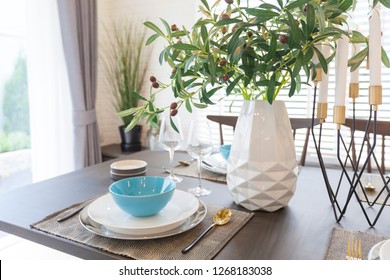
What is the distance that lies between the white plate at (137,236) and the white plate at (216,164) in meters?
0.42

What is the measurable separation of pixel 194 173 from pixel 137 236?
24.0 inches

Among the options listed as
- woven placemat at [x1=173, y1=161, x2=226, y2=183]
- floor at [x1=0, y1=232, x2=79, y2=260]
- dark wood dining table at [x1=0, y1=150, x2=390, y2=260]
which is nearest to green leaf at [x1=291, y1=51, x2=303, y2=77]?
dark wood dining table at [x1=0, y1=150, x2=390, y2=260]

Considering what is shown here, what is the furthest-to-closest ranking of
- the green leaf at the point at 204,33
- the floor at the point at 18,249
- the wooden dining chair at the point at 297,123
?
the floor at the point at 18,249
the wooden dining chair at the point at 297,123
the green leaf at the point at 204,33

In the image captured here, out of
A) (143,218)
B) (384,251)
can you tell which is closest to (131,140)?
(143,218)

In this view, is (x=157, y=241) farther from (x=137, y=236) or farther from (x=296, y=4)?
(x=296, y=4)

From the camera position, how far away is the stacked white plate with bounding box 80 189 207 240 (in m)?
0.75

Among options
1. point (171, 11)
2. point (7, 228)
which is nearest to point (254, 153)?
point (7, 228)

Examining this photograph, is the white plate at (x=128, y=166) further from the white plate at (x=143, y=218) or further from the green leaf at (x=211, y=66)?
the green leaf at (x=211, y=66)

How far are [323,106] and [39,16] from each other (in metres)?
2.18

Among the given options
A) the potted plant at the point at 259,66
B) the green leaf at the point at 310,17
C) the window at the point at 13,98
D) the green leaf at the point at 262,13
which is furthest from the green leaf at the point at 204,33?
the window at the point at 13,98

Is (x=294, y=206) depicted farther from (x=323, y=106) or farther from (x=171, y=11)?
(x=171, y=11)

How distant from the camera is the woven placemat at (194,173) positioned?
125 centimetres

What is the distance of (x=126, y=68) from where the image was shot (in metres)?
2.84

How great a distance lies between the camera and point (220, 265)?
66cm
